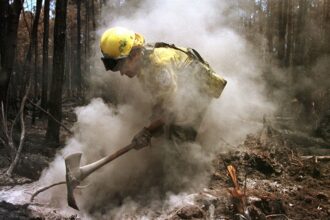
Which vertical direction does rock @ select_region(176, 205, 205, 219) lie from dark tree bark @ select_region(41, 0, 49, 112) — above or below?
below

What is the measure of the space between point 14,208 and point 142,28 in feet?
11.0

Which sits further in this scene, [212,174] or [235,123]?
[235,123]

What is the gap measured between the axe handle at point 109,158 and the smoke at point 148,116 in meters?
0.45

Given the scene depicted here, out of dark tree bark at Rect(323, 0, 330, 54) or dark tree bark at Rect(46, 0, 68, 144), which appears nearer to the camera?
dark tree bark at Rect(46, 0, 68, 144)

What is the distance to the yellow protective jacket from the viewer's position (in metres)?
4.80

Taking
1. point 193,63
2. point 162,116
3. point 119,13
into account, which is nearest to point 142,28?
point 119,13

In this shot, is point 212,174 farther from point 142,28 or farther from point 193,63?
point 142,28

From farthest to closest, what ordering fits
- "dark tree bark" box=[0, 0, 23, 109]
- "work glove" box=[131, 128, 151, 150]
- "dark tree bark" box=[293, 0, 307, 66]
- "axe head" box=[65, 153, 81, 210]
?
"dark tree bark" box=[293, 0, 307, 66] → "dark tree bark" box=[0, 0, 23, 109] → "work glove" box=[131, 128, 151, 150] → "axe head" box=[65, 153, 81, 210]

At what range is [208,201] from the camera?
4793 millimetres

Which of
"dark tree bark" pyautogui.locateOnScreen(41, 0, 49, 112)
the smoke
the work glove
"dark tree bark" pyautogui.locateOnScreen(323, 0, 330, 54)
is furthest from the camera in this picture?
"dark tree bark" pyautogui.locateOnScreen(323, 0, 330, 54)

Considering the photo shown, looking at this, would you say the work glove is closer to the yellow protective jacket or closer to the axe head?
the yellow protective jacket

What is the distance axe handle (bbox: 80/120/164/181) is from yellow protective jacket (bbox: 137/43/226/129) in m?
0.22

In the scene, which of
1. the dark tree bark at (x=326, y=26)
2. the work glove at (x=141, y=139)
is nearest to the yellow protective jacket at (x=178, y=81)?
the work glove at (x=141, y=139)

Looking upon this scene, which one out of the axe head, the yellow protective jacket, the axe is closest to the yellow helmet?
the yellow protective jacket
